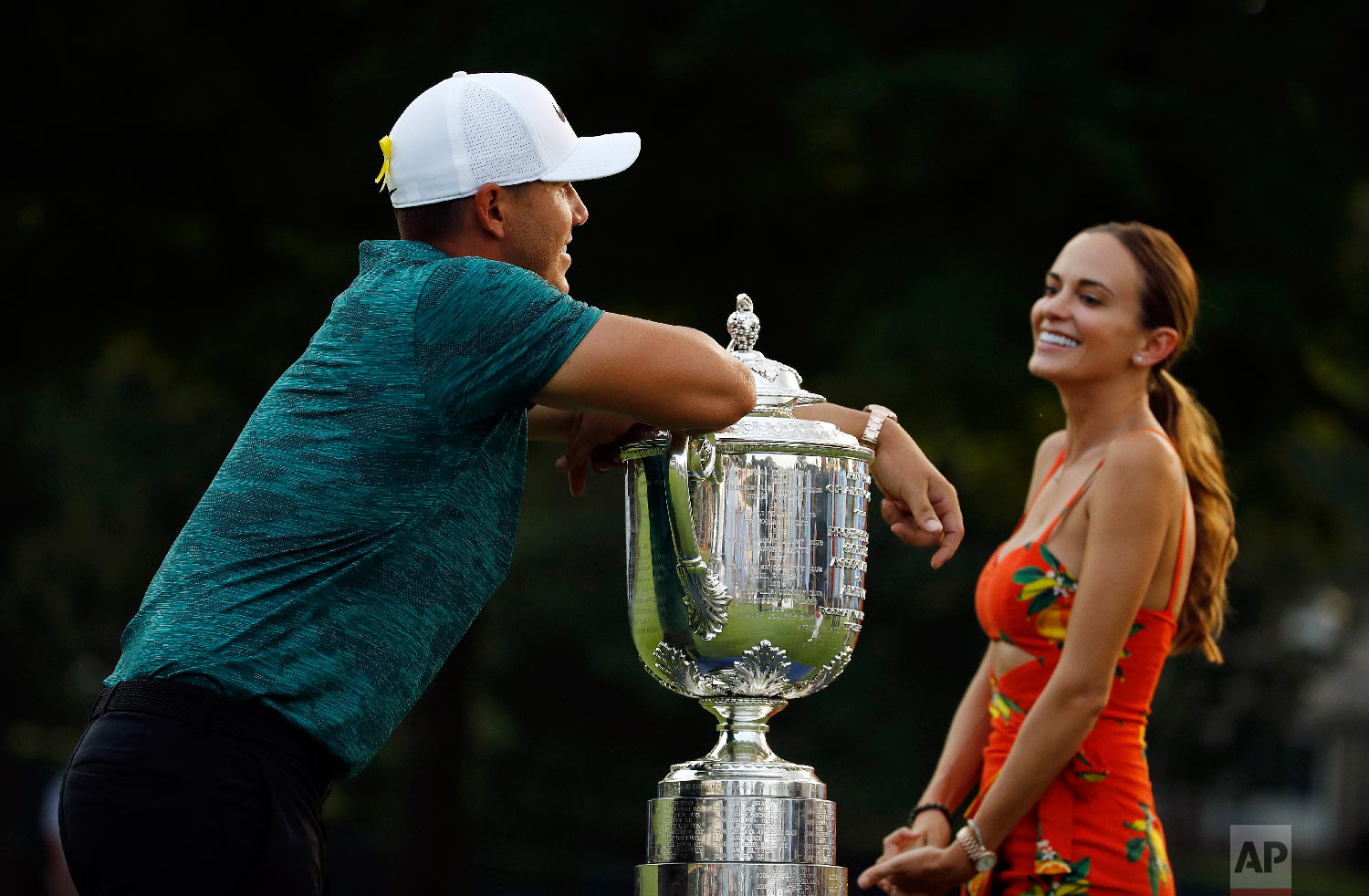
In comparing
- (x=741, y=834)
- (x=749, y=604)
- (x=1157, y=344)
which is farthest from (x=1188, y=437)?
(x=741, y=834)

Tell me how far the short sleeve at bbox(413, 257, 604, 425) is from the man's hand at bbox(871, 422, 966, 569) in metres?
0.70

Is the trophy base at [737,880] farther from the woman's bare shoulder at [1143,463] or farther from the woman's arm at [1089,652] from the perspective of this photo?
the woman's bare shoulder at [1143,463]

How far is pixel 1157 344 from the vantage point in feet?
10.6

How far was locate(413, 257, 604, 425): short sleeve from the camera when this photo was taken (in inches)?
87.7

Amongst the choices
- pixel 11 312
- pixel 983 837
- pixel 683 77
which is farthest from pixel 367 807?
pixel 983 837

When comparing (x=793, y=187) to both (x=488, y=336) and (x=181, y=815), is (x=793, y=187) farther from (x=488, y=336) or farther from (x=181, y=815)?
(x=181, y=815)

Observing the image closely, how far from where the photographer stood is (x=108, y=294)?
23.1 feet

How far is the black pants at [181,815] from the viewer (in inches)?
85.2

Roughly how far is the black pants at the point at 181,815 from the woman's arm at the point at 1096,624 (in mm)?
1339

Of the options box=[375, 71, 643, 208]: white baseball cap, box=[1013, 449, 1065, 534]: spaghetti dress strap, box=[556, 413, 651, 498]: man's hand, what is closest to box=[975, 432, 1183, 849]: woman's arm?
box=[1013, 449, 1065, 534]: spaghetti dress strap

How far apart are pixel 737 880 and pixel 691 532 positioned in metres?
0.54

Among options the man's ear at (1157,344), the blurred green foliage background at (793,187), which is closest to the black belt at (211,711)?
the man's ear at (1157,344)

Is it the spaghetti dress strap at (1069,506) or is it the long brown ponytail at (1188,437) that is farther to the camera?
the long brown ponytail at (1188,437)

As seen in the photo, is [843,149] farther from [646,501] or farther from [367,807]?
[367,807]
